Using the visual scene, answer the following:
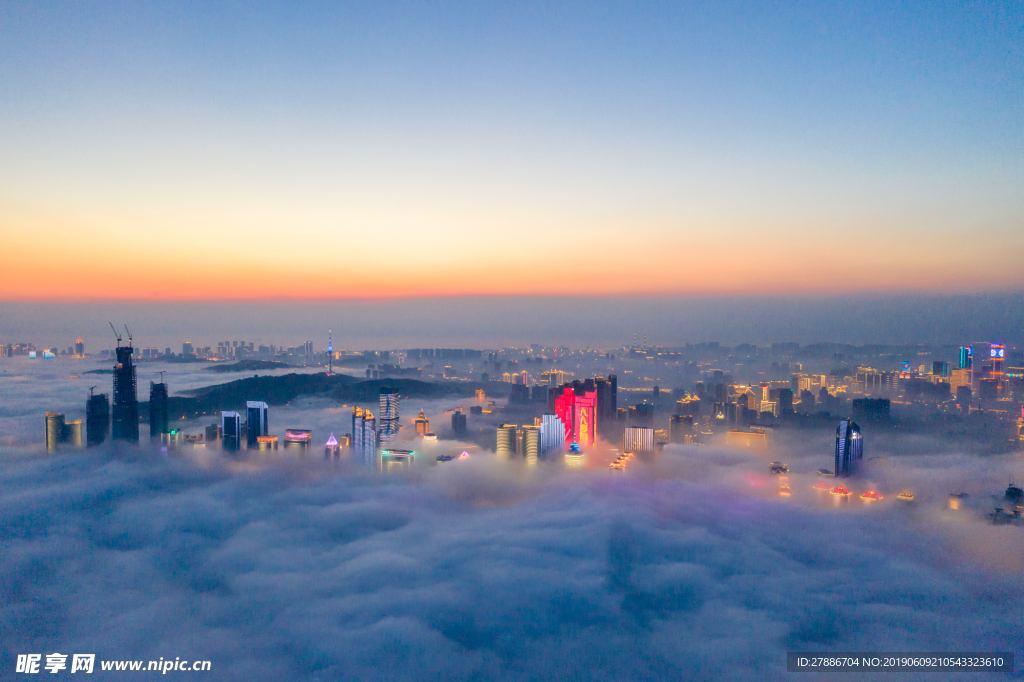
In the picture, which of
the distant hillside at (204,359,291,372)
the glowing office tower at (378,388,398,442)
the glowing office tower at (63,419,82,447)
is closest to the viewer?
the glowing office tower at (63,419,82,447)

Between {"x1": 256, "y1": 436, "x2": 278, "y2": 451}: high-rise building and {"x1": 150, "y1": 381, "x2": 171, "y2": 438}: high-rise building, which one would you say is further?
{"x1": 256, "y1": 436, "x2": 278, "y2": 451}: high-rise building

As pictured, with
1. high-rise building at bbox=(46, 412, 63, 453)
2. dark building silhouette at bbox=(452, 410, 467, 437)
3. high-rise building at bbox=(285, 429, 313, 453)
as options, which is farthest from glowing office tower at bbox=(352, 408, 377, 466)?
high-rise building at bbox=(46, 412, 63, 453)

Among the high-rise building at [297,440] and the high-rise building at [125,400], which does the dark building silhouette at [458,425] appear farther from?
the high-rise building at [125,400]

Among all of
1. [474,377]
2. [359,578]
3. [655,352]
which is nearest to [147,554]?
[359,578]

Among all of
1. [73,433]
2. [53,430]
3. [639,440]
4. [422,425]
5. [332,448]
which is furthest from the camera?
[422,425]

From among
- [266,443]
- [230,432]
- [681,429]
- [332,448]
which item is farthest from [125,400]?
[681,429]

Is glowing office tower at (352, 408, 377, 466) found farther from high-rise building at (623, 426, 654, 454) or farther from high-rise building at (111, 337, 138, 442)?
high-rise building at (623, 426, 654, 454)

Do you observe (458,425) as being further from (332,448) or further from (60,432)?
(60,432)
